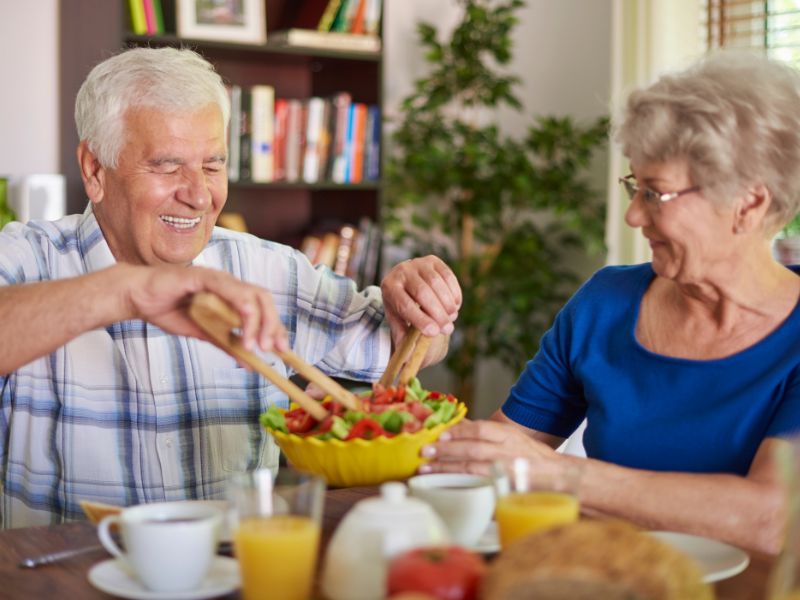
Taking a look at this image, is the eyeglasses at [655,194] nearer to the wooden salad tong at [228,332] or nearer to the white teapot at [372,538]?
the wooden salad tong at [228,332]

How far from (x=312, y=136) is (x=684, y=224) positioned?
97.2 inches

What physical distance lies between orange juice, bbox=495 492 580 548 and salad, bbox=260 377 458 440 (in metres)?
0.32

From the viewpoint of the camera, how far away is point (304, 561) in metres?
0.96

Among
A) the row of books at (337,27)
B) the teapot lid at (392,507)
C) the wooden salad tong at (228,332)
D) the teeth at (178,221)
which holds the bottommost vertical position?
the teapot lid at (392,507)

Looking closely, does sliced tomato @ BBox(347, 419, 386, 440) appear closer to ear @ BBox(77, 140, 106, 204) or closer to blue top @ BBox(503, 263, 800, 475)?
blue top @ BBox(503, 263, 800, 475)

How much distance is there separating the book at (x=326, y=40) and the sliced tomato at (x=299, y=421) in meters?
2.62

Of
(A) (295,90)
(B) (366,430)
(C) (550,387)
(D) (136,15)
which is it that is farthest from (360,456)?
(A) (295,90)

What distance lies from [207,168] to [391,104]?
2.63 metres

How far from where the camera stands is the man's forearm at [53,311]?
4.60 ft

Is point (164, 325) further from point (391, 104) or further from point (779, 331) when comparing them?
point (391, 104)

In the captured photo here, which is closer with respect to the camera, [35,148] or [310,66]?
[35,148]

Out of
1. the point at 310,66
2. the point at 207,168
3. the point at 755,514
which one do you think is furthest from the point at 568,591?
the point at 310,66

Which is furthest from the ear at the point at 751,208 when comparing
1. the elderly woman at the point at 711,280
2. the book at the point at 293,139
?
the book at the point at 293,139

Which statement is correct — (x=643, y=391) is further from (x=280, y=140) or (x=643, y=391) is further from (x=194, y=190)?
(x=280, y=140)
